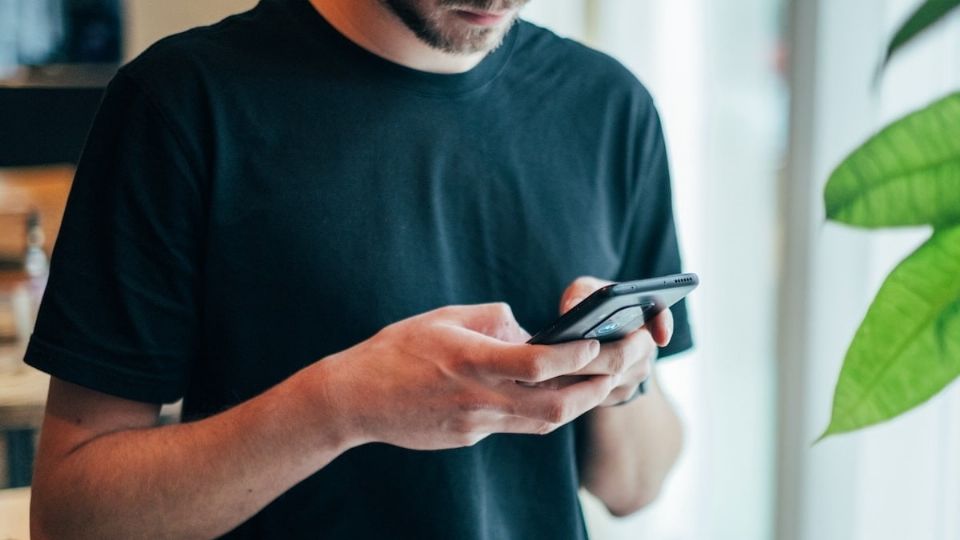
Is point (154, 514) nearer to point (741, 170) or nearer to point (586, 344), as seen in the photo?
point (586, 344)

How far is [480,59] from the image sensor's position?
104cm

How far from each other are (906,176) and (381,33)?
0.51m

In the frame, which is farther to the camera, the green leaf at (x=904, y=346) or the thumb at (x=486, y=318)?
the thumb at (x=486, y=318)

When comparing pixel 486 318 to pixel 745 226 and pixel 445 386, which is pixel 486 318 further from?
pixel 745 226

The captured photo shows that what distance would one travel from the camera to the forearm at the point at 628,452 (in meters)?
1.10

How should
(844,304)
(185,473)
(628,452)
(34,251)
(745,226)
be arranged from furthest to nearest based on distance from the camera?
(34,251) → (745,226) → (844,304) → (628,452) → (185,473)

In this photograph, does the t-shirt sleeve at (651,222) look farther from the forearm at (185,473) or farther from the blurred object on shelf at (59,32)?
the blurred object on shelf at (59,32)

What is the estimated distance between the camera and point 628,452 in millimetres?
1113

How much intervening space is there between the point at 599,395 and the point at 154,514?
38 cm

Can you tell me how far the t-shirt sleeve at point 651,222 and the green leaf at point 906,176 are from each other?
0.47m

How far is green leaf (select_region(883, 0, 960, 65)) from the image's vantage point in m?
0.62

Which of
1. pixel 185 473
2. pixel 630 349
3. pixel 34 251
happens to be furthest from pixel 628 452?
Answer: pixel 34 251

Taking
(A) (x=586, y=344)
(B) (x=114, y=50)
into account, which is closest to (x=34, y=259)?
(B) (x=114, y=50)

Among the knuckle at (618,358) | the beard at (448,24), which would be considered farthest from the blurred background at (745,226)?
the beard at (448,24)
